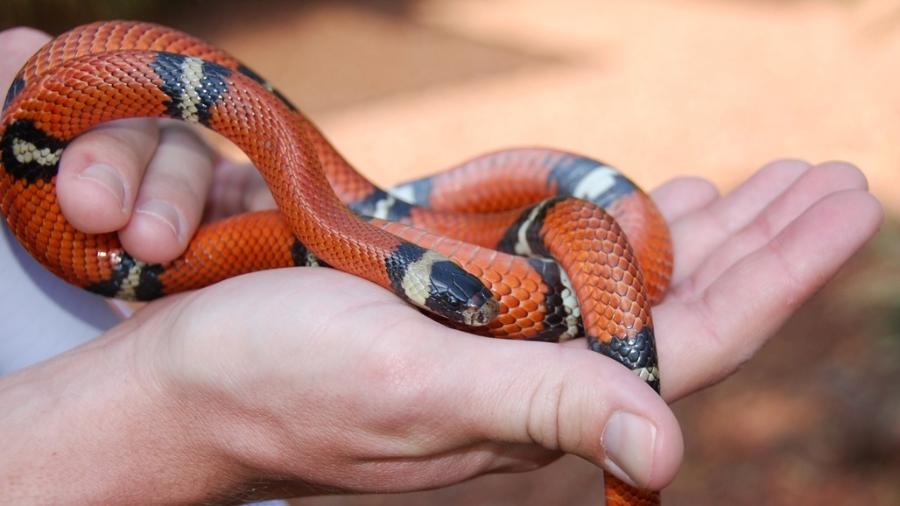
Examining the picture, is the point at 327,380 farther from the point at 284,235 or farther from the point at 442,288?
the point at 284,235

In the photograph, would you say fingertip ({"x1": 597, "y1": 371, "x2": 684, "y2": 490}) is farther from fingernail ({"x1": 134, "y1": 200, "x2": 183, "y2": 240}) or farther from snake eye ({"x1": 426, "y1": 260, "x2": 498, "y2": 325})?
fingernail ({"x1": 134, "y1": 200, "x2": 183, "y2": 240})

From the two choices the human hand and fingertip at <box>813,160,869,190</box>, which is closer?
A: the human hand

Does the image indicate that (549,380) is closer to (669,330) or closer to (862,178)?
(669,330)

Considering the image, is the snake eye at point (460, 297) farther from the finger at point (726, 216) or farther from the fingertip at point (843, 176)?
the fingertip at point (843, 176)

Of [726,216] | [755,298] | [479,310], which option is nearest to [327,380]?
[479,310]

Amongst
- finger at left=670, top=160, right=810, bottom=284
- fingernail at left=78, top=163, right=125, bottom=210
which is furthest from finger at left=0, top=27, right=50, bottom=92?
finger at left=670, top=160, right=810, bottom=284

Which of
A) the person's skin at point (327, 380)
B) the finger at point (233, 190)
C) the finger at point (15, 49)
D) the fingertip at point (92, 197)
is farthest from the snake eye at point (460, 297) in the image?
the finger at point (15, 49)

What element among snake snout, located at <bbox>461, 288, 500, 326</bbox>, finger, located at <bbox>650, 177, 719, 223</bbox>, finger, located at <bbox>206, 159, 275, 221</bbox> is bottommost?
finger, located at <bbox>206, 159, 275, 221</bbox>
